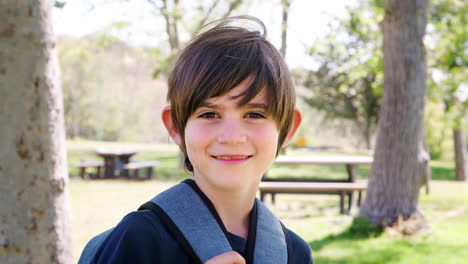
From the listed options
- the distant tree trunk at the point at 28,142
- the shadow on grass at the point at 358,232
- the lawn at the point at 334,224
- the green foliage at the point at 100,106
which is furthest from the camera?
the green foliage at the point at 100,106

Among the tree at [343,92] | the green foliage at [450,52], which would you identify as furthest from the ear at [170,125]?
the tree at [343,92]

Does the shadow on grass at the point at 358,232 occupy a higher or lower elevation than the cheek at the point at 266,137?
lower

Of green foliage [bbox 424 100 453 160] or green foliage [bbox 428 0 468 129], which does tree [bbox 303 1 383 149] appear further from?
green foliage [bbox 428 0 468 129]

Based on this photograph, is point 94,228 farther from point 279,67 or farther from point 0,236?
point 279,67

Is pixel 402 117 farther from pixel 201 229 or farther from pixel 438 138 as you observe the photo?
pixel 438 138

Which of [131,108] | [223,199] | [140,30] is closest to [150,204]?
[223,199]

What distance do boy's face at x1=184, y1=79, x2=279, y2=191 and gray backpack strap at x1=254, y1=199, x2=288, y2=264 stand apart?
0.12 meters

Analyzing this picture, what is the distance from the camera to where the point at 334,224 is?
6637 millimetres

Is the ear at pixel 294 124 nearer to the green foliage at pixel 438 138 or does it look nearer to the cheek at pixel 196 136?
the cheek at pixel 196 136

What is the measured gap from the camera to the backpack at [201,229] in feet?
4.05

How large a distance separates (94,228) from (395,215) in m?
3.80

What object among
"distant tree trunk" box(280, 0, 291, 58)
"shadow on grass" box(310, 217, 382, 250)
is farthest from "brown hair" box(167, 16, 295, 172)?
"distant tree trunk" box(280, 0, 291, 58)

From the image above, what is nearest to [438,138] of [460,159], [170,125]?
[460,159]

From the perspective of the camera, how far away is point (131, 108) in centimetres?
5228
